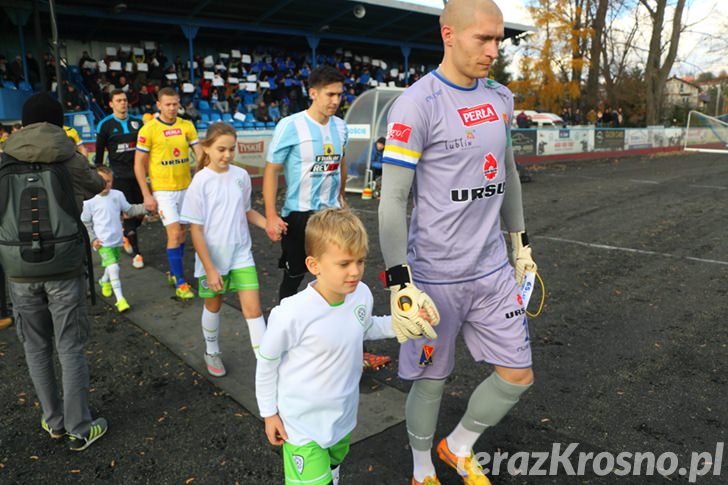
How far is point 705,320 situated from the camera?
16.9 ft

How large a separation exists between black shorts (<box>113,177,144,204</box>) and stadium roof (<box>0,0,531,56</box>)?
1244 centimetres

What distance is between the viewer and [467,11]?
2396 mm

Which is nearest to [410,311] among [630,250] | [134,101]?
[630,250]

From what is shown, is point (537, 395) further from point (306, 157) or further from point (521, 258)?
point (306, 157)

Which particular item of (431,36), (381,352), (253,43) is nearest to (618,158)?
(431,36)

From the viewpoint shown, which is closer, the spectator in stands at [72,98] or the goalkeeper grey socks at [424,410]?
the goalkeeper grey socks at [424,410]

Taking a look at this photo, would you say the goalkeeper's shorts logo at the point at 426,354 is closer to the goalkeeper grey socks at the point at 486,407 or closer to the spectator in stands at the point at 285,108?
the goalkeeper grey socks at the point at 486,407

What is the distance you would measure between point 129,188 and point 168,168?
1.43m

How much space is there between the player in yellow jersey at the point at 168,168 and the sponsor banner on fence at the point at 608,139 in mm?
22645

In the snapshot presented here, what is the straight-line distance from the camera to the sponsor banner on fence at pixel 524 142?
69.5 feet

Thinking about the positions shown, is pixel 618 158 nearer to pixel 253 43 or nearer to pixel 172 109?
pixel 253 43

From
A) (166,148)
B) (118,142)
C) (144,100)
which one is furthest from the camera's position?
(144,100)

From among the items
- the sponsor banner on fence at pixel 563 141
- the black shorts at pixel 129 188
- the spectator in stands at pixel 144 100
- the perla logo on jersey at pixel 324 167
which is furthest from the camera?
the sponsor banner on fence at pixel 563 141

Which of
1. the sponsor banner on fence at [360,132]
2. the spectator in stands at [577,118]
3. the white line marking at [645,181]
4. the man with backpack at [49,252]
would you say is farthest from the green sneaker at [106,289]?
the spectator in stands at [577,118]
